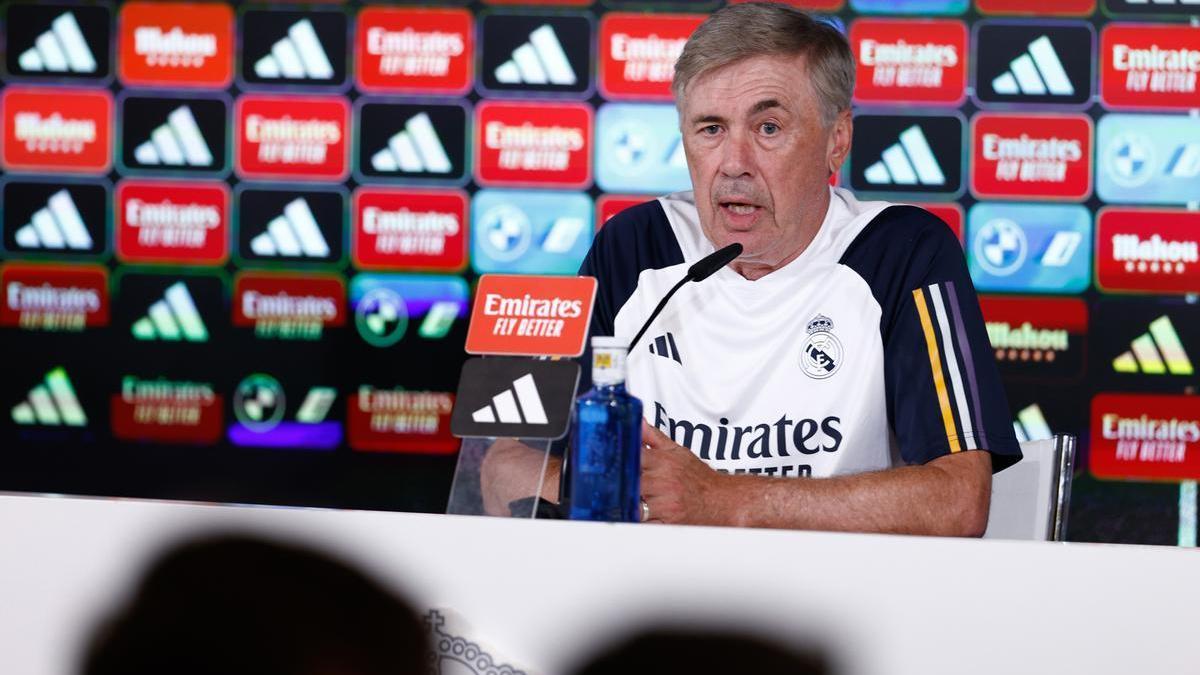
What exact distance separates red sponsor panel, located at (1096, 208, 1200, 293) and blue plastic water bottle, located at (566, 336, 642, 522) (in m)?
2.04

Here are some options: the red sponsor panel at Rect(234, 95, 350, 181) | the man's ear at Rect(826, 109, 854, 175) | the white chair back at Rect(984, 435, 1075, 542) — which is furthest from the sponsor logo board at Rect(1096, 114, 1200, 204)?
the red sponsor panel at Rect(234, 95, 350, 181)

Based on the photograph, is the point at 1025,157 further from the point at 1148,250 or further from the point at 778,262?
the point at 778,262

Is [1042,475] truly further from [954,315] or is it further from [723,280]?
[723,280]

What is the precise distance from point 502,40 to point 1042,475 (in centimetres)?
175

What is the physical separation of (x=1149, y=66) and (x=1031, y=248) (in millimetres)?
470

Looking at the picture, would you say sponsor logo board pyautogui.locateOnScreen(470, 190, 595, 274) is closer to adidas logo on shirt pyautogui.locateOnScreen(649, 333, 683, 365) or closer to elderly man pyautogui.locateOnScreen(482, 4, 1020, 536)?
elderly man pyautogui.locateOnScreen(482, 4, 1020, 536)

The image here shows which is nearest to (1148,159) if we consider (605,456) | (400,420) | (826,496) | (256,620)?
(400,420)

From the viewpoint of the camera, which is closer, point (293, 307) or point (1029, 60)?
point (1029, 60)

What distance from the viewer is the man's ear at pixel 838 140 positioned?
1.68m

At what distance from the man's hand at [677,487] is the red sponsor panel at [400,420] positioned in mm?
1709

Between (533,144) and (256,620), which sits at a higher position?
(533,144)

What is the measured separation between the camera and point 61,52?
2936 millimetres

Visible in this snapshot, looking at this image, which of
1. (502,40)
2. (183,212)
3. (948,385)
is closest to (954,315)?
(948,385)

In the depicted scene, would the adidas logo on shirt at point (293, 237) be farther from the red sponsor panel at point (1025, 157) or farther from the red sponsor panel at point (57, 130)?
the red sponsor panel at point (1025, 157)
